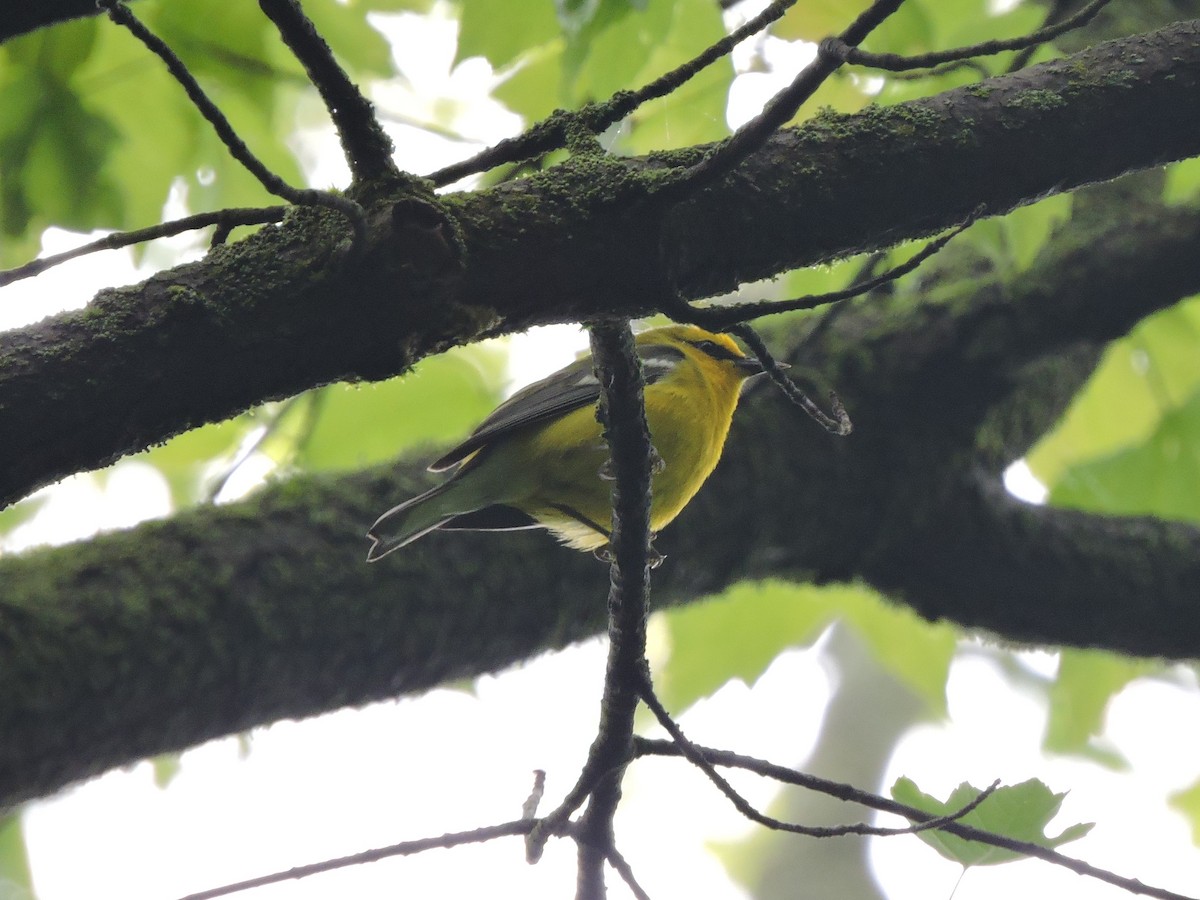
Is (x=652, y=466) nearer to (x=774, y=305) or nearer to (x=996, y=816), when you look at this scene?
(x=774, y=305)

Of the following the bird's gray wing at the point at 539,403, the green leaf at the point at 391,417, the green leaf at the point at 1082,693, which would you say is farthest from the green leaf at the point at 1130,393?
the green leaf at the point at 391,417

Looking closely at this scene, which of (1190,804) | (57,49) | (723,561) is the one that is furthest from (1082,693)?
(57,49)

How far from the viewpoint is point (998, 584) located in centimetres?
391

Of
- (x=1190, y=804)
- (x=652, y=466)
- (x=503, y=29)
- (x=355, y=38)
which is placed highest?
(x=355, y=38)

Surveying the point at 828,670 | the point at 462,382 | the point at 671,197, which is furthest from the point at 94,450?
the point at 828,670

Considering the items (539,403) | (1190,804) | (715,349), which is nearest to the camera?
(539,403)

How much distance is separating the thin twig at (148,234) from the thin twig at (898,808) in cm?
114

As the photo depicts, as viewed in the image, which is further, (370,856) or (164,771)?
(164,771)

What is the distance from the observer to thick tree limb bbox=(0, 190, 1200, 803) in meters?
2.61

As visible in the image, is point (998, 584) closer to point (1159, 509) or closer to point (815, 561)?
point (815, 561)

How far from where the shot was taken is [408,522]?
303cm

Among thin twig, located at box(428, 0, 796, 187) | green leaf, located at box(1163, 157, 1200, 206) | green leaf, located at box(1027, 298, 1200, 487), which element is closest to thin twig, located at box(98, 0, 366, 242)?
thin twig, located at box(428, 0, 796, 187)

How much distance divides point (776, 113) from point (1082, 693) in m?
3.58

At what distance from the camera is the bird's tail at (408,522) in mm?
2928
